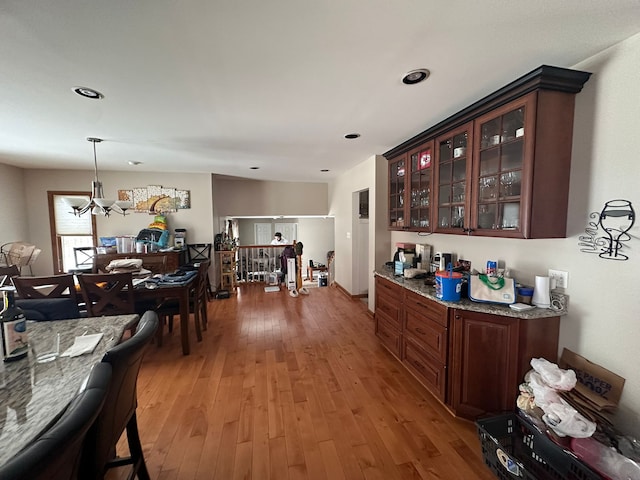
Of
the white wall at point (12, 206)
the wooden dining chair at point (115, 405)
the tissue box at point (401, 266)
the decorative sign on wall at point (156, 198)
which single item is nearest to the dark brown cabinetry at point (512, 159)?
the tissue box at point (401, 266)

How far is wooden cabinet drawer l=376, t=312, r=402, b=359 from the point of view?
268 centimetres

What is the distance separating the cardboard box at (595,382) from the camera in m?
1.48

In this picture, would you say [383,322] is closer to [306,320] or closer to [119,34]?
[306,320]

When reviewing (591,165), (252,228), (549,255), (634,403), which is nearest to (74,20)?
(591,165)

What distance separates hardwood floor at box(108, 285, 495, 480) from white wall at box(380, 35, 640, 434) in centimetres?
100

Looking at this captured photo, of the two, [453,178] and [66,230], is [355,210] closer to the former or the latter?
[453,178]

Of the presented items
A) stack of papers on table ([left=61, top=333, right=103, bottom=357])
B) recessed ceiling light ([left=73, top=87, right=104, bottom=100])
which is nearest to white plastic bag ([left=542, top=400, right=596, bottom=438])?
stack of papers on table ([left=61, top=333, right=103, bottom=357])

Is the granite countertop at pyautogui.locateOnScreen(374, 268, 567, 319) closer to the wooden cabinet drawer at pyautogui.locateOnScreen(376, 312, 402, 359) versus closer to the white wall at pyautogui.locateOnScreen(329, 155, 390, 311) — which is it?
the wooden cabinet drawer at pyautogui.locateOnScreen(376, 312, 402, 359)

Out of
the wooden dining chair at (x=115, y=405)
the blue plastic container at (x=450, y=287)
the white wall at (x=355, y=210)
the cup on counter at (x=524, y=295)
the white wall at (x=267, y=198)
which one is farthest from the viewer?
the white wall at (x=267, y=198)

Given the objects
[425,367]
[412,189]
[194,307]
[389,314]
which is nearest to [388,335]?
[389,314]

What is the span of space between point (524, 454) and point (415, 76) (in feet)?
8.38

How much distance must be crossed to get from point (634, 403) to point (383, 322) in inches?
73.4

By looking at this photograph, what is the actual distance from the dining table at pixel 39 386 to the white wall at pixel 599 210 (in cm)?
269

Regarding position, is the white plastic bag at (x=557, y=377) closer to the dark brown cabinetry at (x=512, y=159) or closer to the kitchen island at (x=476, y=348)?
the kitchen island at (x=476, y=348)
